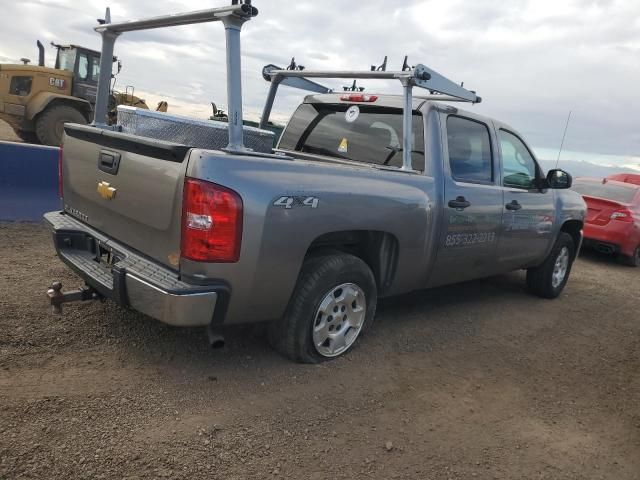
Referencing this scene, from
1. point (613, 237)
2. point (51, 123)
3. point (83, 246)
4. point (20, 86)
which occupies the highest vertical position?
point (20, 86)

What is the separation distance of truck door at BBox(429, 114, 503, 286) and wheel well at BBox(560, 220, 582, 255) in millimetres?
1868

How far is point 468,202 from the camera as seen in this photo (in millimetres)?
4469

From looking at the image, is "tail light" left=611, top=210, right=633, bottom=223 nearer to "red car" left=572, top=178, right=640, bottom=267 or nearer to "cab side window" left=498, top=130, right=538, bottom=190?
"red car" left=572, top=178, right=640, bottom=267

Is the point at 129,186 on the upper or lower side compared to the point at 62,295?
upper

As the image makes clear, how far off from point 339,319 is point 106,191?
1.74 m

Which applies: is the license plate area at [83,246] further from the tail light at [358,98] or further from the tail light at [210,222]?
the tail light at [358,98]

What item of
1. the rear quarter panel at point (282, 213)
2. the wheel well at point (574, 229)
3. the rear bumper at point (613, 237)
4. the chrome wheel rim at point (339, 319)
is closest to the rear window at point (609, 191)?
the rear bumper at point (613, 237)

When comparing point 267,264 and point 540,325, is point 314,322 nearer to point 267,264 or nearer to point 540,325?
point 267,264

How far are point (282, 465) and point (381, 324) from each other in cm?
219

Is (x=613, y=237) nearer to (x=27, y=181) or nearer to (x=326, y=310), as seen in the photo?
(x=326, y=310)

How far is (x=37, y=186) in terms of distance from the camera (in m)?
6.30

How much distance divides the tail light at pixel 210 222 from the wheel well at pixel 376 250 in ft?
3.17

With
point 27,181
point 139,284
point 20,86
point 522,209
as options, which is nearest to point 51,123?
point 20,86

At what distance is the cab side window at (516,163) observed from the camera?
515cm
